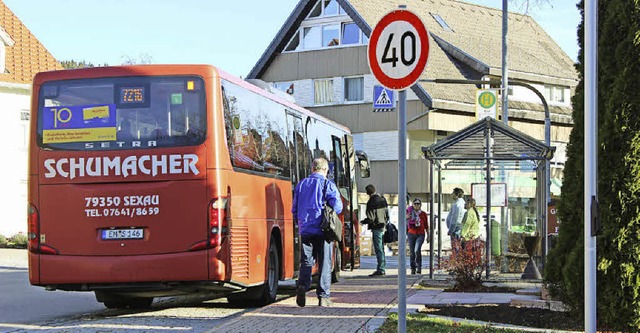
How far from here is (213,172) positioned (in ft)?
40.5

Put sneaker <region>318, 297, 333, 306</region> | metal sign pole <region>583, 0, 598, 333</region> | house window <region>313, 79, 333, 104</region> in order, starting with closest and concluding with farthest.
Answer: metal sign pole <region>583, 0, 598, 333</region>
sneaker <region>318, 297, 333, 306</region>
house window <region>313, 79, 333, 104</region>

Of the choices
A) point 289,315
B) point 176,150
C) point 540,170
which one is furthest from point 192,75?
point 540,170

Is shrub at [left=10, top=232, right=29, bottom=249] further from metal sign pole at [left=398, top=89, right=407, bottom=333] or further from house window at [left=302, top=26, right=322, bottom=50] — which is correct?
metal sign pole at [left=398, top=89, right=407, bottom=333]

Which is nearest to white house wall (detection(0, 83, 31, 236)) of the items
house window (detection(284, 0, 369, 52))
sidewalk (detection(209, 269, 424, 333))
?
house window (detection(284, 0, 369, 52))

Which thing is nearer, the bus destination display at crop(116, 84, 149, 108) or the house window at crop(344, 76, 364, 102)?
the bus destination display at crop(116, 84, 149, 108)

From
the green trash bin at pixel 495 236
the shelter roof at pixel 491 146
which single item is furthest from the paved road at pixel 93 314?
the green trash bin at pixel 495 236

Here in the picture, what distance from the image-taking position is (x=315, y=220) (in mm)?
13695

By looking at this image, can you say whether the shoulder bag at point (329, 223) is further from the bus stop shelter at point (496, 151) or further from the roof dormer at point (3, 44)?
the roof dormer at point (3, 44)

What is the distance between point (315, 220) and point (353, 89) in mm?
36726

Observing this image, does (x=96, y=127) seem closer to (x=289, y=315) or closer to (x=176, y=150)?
(x=176, y=150)

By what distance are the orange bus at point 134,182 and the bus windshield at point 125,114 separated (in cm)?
1

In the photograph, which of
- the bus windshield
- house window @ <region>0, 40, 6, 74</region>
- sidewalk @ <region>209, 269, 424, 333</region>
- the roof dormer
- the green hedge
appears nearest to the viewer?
the green hedge

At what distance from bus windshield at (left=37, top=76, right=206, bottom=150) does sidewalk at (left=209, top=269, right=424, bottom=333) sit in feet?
7.57

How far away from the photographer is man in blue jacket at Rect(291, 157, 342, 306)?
13.7 m
